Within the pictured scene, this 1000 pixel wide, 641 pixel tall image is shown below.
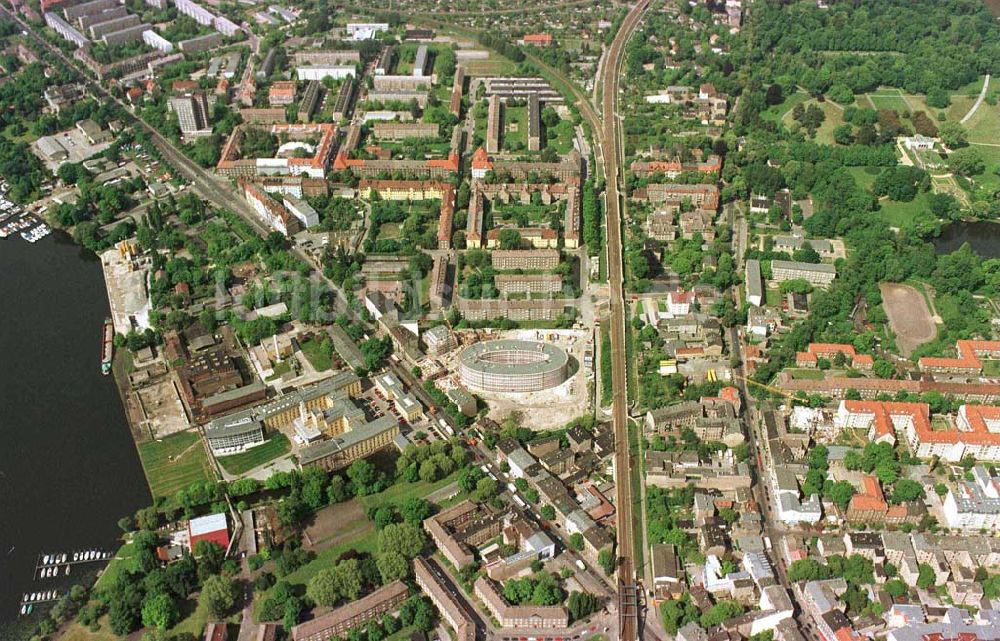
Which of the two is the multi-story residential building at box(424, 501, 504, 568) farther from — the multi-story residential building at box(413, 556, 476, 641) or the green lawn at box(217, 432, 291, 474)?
the green lawn at box(217, 432, 291, 474)

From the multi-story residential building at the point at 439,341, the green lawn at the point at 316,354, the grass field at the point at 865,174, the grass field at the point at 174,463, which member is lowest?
the grass field at the point at 174,463

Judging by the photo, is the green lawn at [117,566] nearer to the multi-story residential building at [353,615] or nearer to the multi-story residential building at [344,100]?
the multi-story residential building at [353,615]

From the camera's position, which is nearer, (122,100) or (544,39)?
(122,100)

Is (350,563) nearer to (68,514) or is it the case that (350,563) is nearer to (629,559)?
(629,559)

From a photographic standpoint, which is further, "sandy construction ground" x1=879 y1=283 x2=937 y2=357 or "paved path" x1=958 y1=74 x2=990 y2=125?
"paved path" x1=958 y1=74 x2=990 y2=125

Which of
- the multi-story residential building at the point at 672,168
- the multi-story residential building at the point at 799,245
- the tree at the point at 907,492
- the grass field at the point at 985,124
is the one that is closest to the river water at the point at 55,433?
the tree at the point at 907,492

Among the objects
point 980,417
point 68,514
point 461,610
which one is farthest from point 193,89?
point 980,417

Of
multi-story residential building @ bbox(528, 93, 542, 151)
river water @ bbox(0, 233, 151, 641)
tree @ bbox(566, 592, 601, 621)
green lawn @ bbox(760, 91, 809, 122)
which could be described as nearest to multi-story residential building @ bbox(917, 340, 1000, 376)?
tree @ bbox(566, 592, 601, 621)
